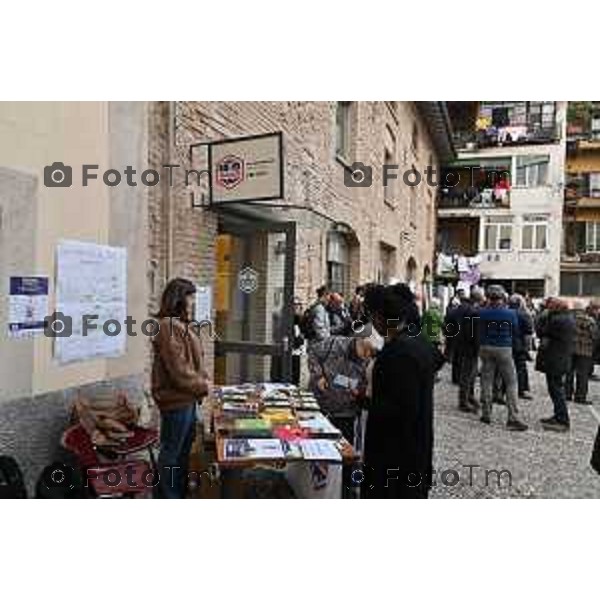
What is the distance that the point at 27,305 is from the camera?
4.05m

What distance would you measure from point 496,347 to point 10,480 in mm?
5158

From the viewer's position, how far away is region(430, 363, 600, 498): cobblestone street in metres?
5.11

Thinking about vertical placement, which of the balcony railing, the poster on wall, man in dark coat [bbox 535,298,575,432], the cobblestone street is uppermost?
the balcony railing

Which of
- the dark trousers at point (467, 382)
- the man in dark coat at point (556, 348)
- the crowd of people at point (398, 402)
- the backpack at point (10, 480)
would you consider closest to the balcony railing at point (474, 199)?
the man in dark coat at point (556, 348)

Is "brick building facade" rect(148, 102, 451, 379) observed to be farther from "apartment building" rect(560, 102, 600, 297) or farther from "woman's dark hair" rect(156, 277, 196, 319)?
"apartment building" rect(560, 102, 600, 297)

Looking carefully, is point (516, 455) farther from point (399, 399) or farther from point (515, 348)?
point (399, 399)

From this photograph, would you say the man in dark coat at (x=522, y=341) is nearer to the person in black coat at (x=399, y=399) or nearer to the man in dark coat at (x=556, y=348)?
the man in dark coat at (x=556, y=348)

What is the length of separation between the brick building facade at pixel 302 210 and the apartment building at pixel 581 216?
2077mm

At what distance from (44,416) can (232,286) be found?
257cm

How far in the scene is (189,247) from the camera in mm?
5629

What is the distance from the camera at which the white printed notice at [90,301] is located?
4.36 meters

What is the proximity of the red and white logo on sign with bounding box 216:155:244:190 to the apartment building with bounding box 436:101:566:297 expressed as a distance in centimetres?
256

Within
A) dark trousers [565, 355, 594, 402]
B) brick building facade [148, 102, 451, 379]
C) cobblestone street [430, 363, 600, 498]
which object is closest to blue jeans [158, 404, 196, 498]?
brick building facade [148, 102, 451, 379]

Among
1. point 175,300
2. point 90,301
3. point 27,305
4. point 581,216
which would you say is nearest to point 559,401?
point 581,216
